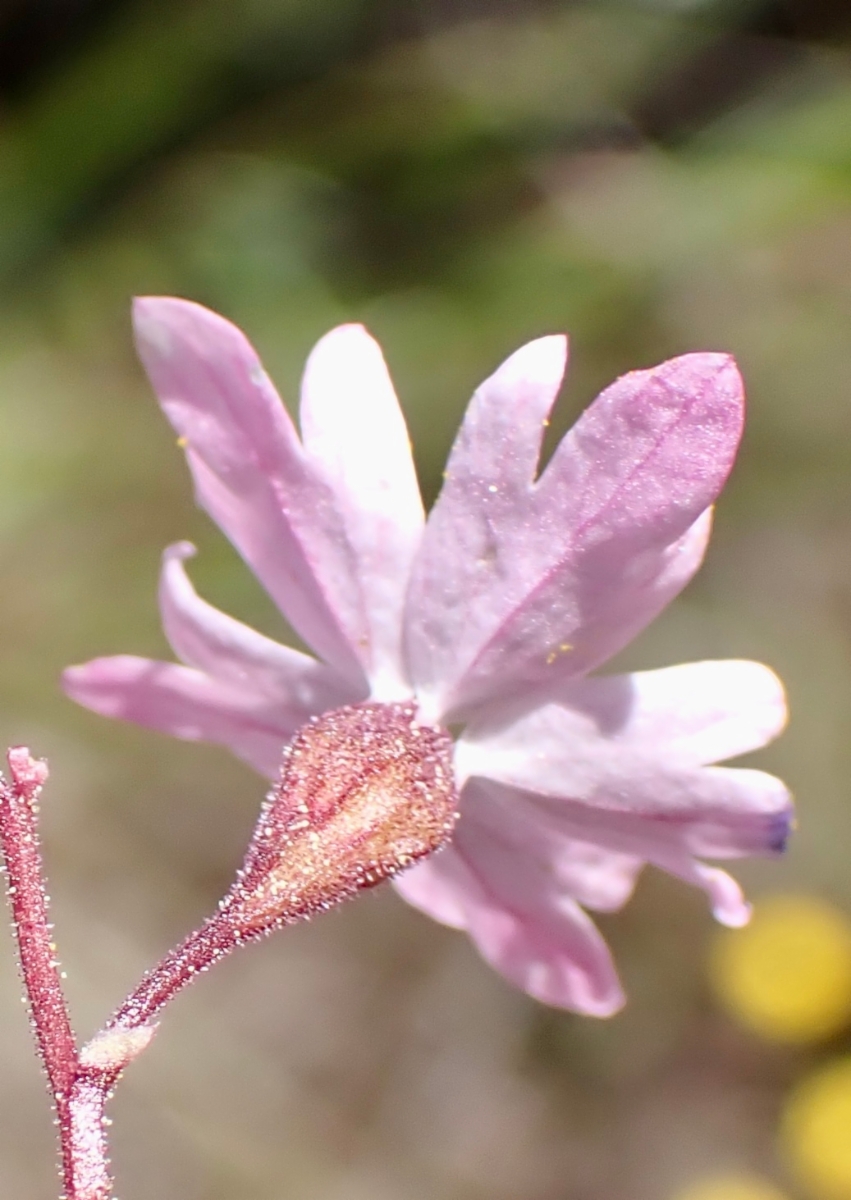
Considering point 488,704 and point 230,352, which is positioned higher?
point 230,352


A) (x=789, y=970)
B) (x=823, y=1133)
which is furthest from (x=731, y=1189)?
(x=789, y=970)

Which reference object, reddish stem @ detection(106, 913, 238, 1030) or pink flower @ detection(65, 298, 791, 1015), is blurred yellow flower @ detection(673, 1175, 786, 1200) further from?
reddish stem @ detection(106, 913, 238, 1030)

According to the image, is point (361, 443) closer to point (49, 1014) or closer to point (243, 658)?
point (243, 658)

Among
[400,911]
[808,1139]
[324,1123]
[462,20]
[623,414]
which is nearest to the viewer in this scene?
[623,414]

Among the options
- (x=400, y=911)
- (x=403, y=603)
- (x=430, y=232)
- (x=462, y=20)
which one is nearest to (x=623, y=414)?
(x=403, y=603)

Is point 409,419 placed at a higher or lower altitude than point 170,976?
lower

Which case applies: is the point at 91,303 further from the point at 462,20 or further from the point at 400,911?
the point at 400,911
